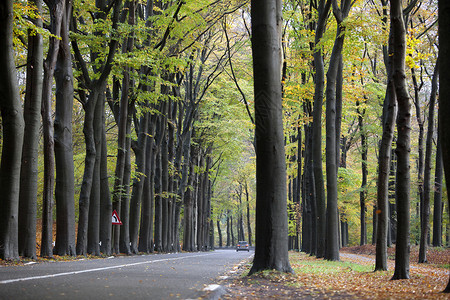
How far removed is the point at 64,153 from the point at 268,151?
901cm

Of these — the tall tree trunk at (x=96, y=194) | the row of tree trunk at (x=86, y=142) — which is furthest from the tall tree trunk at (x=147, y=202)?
the tall tree trunk at (x=96, y=194)

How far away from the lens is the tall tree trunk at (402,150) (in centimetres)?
1060

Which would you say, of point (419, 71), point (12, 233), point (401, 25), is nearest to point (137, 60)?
point (12, 233)

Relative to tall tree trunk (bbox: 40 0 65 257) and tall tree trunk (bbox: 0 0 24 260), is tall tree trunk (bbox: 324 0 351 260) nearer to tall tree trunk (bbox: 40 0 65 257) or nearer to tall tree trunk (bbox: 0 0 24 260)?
tall tree trunk (bbox: 40 0 65 257)

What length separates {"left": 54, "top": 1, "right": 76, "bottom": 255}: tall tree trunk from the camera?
52.6ft

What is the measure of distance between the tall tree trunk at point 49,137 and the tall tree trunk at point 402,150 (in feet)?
33.1

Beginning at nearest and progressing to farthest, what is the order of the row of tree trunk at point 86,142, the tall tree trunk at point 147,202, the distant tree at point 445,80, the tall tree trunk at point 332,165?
the distant tree at point 445,80 → the row of tree trunk at point 86,142 → the tall tree trunk at point 332,165 → the tall tree trunk at point 147,202

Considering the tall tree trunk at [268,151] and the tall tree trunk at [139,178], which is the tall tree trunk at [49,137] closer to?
the tall tree trunk at [268,151]

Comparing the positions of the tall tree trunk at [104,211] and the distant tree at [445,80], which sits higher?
the distant tree at [445,80]

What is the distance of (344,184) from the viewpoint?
3081 cm

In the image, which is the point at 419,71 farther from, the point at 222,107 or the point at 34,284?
the point at 34,284

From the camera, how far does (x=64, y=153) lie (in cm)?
1633

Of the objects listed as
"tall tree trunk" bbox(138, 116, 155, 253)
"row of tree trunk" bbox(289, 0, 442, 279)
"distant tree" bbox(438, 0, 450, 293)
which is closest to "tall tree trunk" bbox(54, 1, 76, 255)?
"row of tree trunk" bbox(289, 0, 442, 279)

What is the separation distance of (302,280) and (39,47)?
10345 mm
